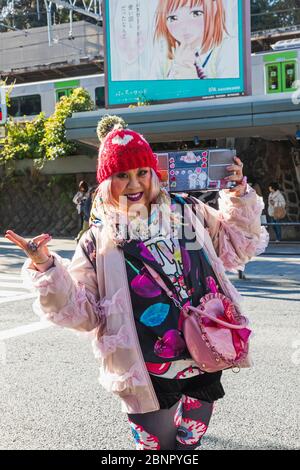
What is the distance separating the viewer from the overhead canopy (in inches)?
556

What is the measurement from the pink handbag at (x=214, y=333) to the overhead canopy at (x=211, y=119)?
40.4 feet

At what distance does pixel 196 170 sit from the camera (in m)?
2.69

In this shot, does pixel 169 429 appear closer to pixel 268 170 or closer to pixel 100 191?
pixel 100 191

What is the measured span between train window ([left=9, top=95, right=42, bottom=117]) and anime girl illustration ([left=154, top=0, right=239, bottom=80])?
6.56 m

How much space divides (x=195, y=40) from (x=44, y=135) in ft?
20.2

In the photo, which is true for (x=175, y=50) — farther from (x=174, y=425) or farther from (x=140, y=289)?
(x=174, y=425)

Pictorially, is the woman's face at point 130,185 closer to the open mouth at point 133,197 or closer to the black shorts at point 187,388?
the open mouth at point 133,197

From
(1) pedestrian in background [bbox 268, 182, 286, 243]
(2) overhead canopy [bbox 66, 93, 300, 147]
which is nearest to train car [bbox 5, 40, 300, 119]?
(2) overhead canopy [bbox 66, 93, 300, 147]

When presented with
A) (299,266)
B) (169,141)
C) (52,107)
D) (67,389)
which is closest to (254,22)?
(52,107)

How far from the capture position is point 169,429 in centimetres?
231

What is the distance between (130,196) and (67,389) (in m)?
2.67

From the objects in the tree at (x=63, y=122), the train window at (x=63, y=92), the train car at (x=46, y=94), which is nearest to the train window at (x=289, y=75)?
the tree at (x=63, y=122)

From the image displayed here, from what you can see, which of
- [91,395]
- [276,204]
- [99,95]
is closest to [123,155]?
[91,395]

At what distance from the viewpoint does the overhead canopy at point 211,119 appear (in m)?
14.1
